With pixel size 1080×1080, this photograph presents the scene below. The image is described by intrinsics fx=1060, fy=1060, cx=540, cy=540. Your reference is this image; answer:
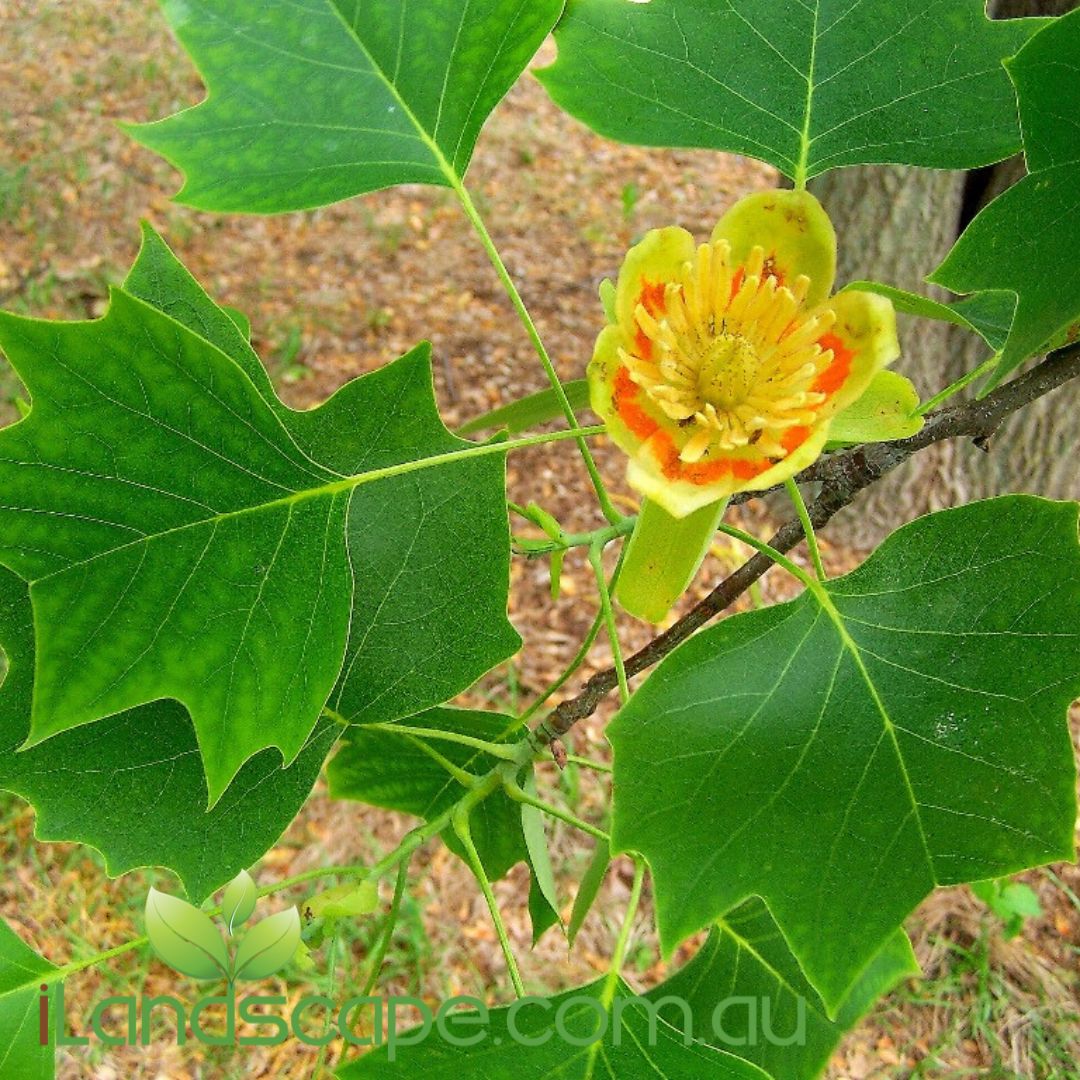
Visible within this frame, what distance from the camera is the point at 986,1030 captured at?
2.01m

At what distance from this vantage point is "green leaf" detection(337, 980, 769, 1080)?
73 cm

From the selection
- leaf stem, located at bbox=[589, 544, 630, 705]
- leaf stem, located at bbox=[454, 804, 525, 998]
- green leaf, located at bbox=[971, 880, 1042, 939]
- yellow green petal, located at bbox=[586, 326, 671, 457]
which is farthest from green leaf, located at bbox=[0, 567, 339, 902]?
green leaf, located at bbox=[971, 880, 1042, 939]

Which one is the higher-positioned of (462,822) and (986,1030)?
(462,822)

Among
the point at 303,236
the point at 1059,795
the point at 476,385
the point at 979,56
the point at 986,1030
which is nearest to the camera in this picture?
the point at 1059,795

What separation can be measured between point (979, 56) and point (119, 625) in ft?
2.40

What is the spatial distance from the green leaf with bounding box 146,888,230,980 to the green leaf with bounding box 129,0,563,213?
54 cm

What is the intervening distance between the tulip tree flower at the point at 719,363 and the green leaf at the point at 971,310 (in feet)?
0.16

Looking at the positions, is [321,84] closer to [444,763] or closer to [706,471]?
[706,471]

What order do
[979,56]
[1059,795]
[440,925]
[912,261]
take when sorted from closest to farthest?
[1059,795] → [979,56] → [440,925] → [912,261]

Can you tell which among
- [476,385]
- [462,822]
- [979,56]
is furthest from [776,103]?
[476,385]

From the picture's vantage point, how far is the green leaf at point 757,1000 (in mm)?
863

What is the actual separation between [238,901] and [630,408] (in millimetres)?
500

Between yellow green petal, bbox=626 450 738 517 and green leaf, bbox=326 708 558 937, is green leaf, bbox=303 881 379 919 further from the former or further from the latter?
yellow green petal, bbox=626 450 738 517

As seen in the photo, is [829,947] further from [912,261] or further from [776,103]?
[912,261]
